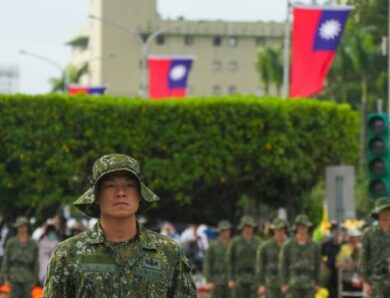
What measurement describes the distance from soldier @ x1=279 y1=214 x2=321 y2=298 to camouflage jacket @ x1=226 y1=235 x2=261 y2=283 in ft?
9.52

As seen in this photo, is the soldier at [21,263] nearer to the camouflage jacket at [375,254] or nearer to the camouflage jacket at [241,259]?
the camouflage jacket at [241,259]

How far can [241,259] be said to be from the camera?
25.4 metres

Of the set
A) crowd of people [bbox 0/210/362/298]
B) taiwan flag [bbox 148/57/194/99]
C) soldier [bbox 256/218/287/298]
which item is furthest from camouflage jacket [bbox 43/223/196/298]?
taiwan flag [bbox 148/57/194/99]

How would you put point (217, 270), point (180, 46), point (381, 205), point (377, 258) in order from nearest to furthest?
point (381, 205) < point (377, 258) < point (217, 270) < point (180, 46)

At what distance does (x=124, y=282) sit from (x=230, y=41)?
126066 millimetres

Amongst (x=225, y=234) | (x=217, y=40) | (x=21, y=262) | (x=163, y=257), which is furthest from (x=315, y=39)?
(x=217, y=40)

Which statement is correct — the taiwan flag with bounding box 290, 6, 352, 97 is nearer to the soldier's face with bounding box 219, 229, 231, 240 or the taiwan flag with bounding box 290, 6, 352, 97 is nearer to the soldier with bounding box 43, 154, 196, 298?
the soldier's face with bounding box 219, 229, 231, 240

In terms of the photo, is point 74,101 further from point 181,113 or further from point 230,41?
point 230,41

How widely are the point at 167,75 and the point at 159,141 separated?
9.48 meters

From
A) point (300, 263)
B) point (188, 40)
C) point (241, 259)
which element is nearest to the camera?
point (300, 263)

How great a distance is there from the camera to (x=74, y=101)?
128 ft

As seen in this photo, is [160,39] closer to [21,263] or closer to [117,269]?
[21,263]

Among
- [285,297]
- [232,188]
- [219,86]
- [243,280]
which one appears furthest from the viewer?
[219,86]

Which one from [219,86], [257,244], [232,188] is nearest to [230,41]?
[219,86]
